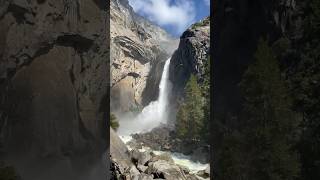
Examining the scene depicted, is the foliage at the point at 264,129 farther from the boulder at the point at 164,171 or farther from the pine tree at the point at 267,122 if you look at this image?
the boulder at the point at 164,171

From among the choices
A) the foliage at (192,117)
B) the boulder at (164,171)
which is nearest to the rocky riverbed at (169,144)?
the foliage at (192,117)

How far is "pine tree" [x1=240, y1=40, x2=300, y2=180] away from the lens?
41.4ft

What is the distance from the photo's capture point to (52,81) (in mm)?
17672

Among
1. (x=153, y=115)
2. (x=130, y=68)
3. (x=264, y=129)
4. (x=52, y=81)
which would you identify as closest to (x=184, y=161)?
(x=153, y=115)

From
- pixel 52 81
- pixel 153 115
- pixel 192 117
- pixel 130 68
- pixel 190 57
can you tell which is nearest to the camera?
pixel 52 81

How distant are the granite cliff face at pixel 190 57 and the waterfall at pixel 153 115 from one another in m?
1.37

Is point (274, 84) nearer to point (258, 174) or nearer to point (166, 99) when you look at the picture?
point (258, 174)

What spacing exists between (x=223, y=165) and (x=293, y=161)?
8.65 feet

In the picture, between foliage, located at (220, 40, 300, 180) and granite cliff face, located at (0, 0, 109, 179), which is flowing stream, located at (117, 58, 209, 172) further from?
foliage, located at (220, 40, 300, 180)

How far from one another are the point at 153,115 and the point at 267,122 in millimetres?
59458

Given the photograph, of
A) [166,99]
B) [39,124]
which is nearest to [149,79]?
[166,99]

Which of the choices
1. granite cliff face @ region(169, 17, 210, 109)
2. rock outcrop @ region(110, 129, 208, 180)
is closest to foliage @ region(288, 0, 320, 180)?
rock outcrop @ region(110, 129, 208, 180)

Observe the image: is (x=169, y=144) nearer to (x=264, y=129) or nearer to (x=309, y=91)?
(x=264, y=129)

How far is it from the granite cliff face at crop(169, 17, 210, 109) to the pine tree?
52.1 meters
